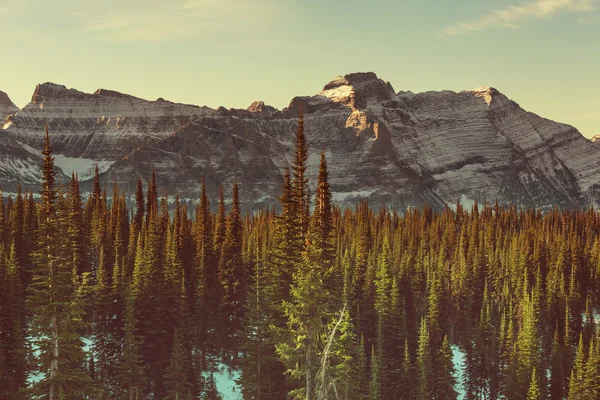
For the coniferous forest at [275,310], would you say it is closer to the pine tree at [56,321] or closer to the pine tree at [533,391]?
the pine tree at [56,321]

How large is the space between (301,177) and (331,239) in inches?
247

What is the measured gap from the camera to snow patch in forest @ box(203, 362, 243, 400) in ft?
281

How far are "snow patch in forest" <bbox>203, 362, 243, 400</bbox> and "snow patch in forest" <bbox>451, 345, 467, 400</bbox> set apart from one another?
29511 mm

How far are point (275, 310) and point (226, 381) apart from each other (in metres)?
18.9

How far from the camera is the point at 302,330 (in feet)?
180

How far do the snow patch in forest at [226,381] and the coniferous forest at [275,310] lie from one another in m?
1.47

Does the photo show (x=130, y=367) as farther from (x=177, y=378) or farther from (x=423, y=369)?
(x=423, y=369)

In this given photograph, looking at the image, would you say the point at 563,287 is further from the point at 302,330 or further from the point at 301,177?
the point at 302,330

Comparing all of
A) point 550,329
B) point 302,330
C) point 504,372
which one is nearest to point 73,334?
point 302,330

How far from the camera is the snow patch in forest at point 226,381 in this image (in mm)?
85625

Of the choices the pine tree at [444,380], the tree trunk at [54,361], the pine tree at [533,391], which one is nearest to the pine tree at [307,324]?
the tree trunk at [54,361]

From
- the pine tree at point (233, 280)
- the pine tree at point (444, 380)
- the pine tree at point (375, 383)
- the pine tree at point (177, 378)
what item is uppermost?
the pine tree at point (233, 280)

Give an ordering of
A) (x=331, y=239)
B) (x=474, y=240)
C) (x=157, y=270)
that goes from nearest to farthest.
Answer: (x=331, y=239) → (x=157, y=270) → (x=474, y=240)

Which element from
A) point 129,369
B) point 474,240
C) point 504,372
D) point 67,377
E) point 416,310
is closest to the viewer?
point 67,377
